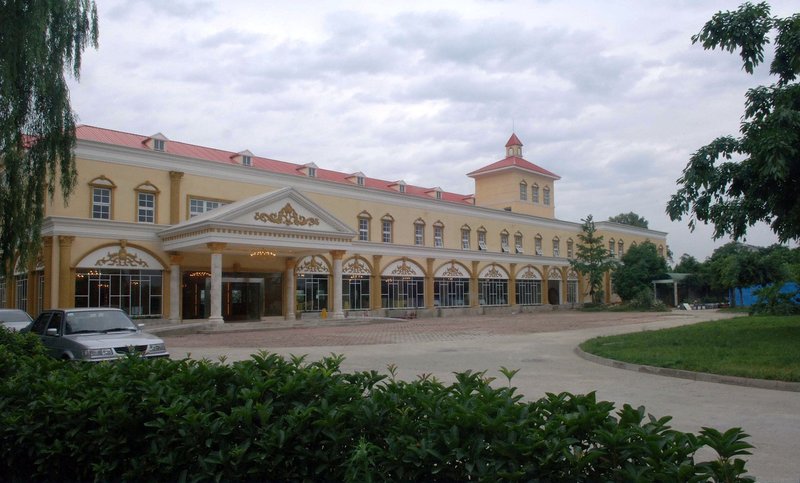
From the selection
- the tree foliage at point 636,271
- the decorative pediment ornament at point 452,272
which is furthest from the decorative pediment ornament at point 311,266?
the tree foliage at point 636,271

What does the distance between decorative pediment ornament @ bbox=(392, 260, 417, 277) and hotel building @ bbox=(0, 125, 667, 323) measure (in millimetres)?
76

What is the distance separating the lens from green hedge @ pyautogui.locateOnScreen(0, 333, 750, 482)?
128 inches

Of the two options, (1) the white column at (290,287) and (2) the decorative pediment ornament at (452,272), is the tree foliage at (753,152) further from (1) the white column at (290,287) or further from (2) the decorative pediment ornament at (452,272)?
(2) the decorative pediment ornament at (452,272)

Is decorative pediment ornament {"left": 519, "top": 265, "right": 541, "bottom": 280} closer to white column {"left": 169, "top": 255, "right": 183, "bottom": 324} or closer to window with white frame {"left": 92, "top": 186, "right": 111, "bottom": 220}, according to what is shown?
white column {"left": 169, "top": 255, "right": 183, "bottom": 324}

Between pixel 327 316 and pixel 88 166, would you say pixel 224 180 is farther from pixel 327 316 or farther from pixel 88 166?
pixel 327 316

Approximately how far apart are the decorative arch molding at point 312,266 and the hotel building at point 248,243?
8cm

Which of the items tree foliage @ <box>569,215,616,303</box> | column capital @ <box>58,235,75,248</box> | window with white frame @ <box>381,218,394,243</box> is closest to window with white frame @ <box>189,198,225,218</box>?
column capital @ <box>58,235,75,248</box>

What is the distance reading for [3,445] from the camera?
4.68 meters

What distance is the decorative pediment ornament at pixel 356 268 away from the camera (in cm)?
4016

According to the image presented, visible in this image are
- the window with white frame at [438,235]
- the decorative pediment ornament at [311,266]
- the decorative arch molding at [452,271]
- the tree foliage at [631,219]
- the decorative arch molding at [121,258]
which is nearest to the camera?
the decorative arch molding at [121,258]

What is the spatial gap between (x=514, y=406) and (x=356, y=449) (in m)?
0.98

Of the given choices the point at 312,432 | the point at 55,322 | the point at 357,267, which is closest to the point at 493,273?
the point at 357,267

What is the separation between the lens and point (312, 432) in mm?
3840

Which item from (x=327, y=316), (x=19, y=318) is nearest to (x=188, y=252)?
(x=327, y=316)
